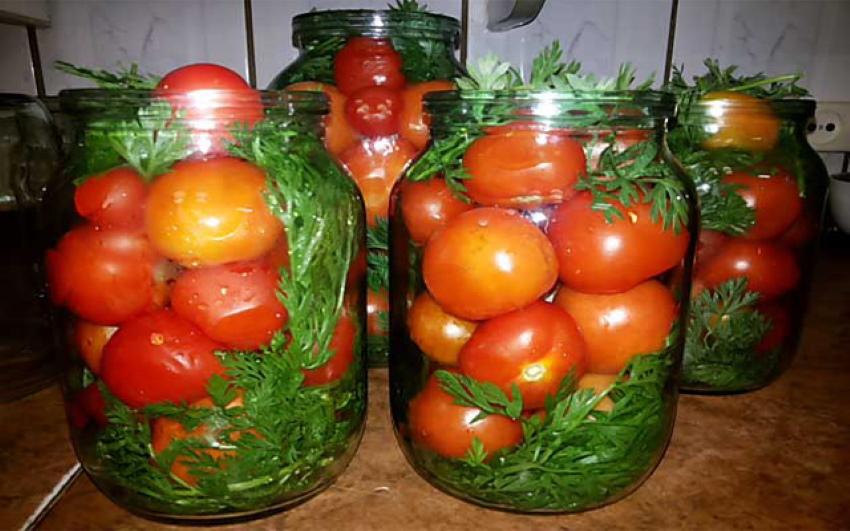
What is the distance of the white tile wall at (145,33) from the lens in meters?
1.00

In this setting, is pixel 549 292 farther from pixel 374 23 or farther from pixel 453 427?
pixel 374 23

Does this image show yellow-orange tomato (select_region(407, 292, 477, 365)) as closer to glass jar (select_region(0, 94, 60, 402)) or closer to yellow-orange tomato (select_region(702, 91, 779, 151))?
yellow-orange tomato (select_region(702, 91, 779, 151))

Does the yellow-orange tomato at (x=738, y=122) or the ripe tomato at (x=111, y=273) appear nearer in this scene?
the ripe tomato at (x=111, y=273)

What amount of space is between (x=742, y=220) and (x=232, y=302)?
1.54 ft

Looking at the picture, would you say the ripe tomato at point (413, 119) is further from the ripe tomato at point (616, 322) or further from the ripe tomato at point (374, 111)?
the ripe tomato at point (616, 322)

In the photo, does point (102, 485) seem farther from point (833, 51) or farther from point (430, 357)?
point (833, 51)

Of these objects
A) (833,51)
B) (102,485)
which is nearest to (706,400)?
(102,485)

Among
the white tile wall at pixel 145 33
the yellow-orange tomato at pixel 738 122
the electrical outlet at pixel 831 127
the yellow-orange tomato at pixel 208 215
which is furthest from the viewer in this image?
the electrical outlet at pixel 831 127

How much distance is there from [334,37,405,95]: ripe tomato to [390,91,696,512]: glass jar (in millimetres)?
191

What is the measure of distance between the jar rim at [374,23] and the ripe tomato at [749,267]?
0.36 metres

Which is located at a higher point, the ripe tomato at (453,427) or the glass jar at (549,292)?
the glass jar at (549,292)

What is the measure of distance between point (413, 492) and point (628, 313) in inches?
8.7

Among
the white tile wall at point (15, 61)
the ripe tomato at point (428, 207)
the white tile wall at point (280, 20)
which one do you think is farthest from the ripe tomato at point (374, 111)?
the white tile wall at point (15, 61)

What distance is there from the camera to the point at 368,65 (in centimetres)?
67
